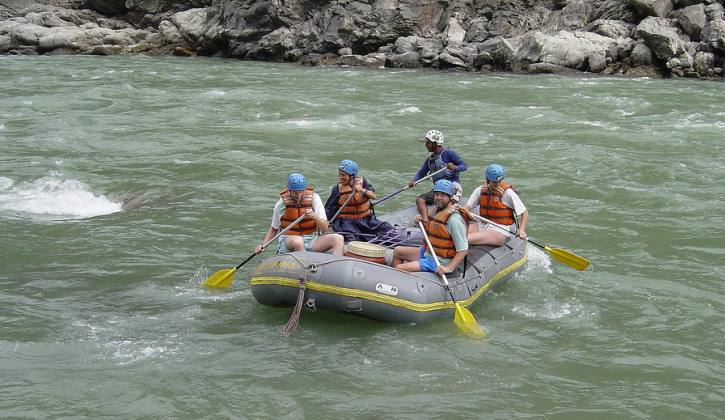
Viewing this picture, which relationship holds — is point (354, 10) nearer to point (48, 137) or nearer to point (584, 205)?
point (48, 137)

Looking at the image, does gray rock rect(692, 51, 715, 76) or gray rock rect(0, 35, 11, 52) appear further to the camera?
gray rock rect(0, 35, 11, 52)

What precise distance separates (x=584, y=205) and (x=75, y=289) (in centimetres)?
711

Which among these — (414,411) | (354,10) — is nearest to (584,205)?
(414,411)

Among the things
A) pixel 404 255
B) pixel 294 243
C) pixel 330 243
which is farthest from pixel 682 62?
pixel 294 243

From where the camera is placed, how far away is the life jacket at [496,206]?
8805 mm

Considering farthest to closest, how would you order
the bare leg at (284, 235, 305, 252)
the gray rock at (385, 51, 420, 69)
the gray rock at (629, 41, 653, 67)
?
1. the gray rock at (385, 51, 420, 69)
2. the gray rock at (629, 41, 653, 67)
3. the bare leg at (284, 235, 305, 252)

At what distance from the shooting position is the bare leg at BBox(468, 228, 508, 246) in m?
8.62

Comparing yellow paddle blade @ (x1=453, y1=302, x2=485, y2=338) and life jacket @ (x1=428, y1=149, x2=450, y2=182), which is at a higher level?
life jacket @ (x1=428, y1=149, x2=450, y2=182)

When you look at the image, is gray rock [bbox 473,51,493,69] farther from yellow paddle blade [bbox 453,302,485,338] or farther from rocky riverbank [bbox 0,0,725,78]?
yellow paddle blade [bbox 453,302,485,338]

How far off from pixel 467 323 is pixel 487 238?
1631 millimetres

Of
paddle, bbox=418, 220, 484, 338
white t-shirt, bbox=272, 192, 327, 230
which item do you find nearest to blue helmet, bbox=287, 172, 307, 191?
white t-shirt, bbox=272, 192, 327, 230

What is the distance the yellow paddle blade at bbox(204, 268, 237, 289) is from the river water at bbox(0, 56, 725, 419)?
0.15 m

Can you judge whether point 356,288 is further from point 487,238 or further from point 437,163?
point 437,163

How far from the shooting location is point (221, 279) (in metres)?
8.24
